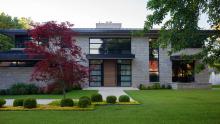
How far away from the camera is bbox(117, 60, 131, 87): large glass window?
1714 inches

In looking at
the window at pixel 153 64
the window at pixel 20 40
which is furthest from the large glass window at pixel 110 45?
the window at pixel 20 40

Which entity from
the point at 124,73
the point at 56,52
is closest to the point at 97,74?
the point at 124,73

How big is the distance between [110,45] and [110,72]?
312 centimetres

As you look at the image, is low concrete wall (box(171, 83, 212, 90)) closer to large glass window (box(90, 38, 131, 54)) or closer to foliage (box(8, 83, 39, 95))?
large glass window (box(90, 38, 131, 54))

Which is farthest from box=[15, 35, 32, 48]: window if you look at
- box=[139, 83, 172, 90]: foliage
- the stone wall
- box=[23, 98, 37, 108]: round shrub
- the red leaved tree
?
box=[23, 98, 37, 108]: round shrub

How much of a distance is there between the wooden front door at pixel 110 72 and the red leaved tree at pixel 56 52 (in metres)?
20.5

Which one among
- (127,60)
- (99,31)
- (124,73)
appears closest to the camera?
(99,31)

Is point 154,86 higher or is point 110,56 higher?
point 110,56

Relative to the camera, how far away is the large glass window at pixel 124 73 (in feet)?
143

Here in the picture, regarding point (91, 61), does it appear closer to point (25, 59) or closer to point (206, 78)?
point (25, 59)

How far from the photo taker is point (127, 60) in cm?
4359

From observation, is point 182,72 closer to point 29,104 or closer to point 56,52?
point 56,52

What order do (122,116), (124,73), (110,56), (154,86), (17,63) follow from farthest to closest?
(124,73), (110,56), (154,86), (17,63), (122,116)

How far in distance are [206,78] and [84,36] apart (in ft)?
46.7
